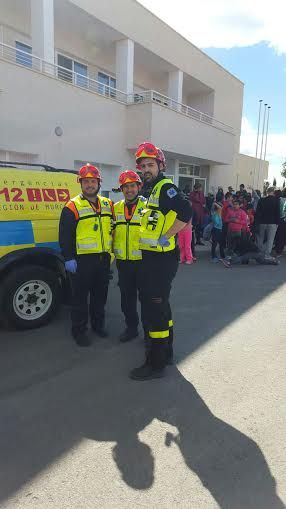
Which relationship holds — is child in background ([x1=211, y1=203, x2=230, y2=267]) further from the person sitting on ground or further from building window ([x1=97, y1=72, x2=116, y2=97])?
Answer: building window ([x1=97, y1=72, x2=116, y2=97])

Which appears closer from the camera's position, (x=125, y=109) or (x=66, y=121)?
(x=66, y=121)

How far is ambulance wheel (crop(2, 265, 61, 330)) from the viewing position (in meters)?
4.24

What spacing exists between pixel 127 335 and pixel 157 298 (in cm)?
115

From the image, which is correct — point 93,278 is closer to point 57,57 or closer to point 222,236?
point 222,236

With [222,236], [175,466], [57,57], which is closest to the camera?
[175,466]

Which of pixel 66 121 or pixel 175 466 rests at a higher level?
pixel 66 121

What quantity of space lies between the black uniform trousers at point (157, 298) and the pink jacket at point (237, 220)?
6.41 meters

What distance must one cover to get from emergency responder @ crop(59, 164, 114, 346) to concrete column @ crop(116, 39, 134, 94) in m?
11.5

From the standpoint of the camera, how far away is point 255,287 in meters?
6.96

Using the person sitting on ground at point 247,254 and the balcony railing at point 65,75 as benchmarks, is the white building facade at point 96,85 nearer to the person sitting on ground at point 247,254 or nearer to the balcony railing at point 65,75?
the balcony railing at point 65,75

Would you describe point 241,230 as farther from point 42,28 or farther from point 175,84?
point 175,84

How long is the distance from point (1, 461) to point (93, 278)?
2124 millimetres

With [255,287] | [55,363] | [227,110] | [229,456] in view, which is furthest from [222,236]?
[227,110]

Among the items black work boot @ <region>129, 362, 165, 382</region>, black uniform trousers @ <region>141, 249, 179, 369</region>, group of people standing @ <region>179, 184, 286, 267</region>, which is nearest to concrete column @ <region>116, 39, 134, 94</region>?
group of people standing @ <region>179, 184, 286, 267</region>
